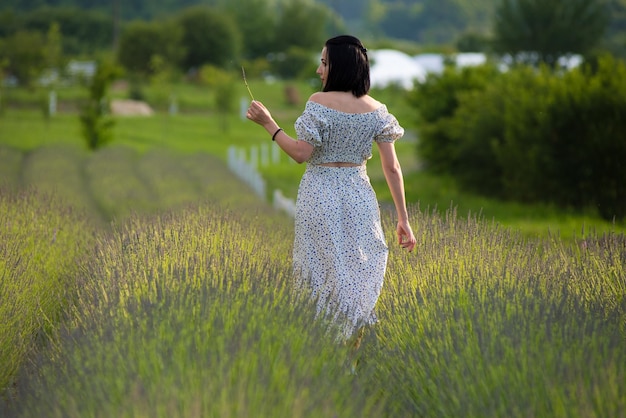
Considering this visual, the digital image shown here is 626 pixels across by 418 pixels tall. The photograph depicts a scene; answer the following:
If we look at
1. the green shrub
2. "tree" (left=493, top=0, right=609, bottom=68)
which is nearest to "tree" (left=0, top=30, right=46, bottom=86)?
the green shrub

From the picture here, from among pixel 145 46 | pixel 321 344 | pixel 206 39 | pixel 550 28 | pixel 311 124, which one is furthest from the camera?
pixel 206 39

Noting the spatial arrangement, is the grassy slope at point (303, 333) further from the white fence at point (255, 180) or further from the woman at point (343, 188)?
the white fence at point (255, 180)

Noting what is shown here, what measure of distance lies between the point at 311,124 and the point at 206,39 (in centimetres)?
5845

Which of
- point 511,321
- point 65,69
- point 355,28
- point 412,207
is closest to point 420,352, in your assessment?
point 511,321

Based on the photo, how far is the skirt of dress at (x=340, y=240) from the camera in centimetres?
533

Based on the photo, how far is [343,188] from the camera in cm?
534

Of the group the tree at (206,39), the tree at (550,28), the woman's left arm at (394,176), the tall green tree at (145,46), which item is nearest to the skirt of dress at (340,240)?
the woman's left arm at (394,176)

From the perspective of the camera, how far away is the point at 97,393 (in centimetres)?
369

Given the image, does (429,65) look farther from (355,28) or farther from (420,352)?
(355,28)

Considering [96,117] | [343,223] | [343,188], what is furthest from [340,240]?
[96,117]

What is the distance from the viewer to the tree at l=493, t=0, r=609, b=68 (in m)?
47.2

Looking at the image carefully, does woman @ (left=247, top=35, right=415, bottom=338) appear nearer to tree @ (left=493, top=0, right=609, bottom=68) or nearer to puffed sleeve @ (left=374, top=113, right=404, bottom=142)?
puffed sleeve @ (left=374, top=113, right=404, bottom=142)

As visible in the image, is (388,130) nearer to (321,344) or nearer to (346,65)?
(346,65)

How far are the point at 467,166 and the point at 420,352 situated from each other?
44.2 ft
